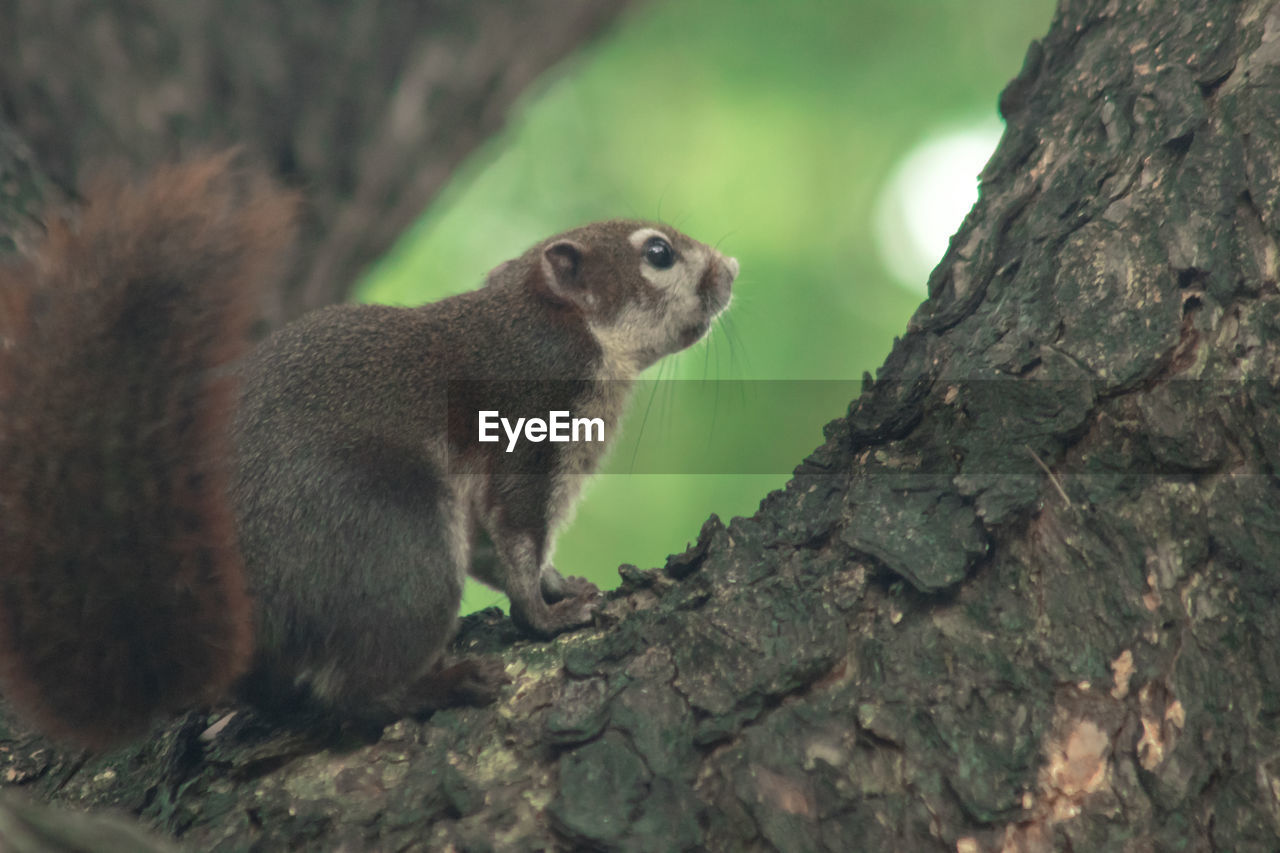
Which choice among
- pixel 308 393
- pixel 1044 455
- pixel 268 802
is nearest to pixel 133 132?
pixel 308 393

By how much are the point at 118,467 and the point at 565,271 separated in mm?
1697

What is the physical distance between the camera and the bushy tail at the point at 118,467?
1.81m

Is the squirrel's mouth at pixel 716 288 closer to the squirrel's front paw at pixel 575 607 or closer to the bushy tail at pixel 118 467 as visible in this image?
the squirrel's front paw at pixel 575 607

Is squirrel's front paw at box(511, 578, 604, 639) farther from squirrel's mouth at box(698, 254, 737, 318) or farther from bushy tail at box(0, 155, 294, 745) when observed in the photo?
squirrel's mouth at box(698, 254, 737, 318)

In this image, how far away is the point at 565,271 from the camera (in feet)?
10.8

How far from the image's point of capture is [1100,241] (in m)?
2.14

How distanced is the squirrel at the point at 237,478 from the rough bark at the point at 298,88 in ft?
2.09

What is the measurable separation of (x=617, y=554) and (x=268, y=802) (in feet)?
9.29

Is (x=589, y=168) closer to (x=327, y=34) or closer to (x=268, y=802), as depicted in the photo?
(x=327, y=34)

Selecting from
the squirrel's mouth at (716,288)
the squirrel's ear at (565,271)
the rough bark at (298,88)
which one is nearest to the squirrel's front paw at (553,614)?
the squirrel's ear at (565,271)

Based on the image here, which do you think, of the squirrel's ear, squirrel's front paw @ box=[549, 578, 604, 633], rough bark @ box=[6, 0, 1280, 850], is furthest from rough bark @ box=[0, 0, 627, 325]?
rough bark @ box=[6, 0, 1280, 850]

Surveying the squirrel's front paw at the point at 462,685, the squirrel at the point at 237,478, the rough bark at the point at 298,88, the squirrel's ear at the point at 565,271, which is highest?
the rough bark at the point at 298,88

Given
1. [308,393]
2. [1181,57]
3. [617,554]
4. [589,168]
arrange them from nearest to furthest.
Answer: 1. [1181,57]
2. [308,393]
3. [617,554]
4. [589,168]

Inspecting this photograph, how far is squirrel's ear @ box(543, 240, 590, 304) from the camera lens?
3252 millimetres
